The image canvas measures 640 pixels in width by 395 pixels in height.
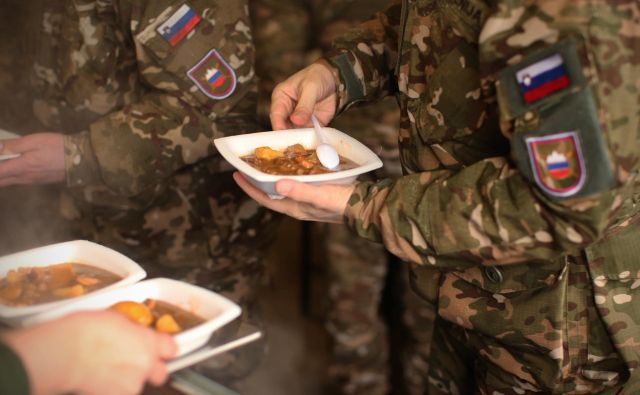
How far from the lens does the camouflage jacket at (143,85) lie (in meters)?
Result: 1.62

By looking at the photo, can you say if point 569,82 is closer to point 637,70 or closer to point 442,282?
point 637,70

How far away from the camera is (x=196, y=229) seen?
73.7 inches

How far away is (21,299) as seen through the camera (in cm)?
104

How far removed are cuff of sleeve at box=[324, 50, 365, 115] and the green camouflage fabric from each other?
0.02 m

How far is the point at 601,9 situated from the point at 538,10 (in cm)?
9

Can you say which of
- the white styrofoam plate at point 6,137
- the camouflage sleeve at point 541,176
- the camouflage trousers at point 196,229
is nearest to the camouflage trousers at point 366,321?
the camouflage trousers at point 196,229

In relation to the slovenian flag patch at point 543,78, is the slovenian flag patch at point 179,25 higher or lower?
higher

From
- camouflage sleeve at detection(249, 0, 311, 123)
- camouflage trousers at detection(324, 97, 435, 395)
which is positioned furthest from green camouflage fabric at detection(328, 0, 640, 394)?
camouflage sleeve at detection(249, 0, 311, 123)

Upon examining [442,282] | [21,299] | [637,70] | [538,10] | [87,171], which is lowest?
[442,282]

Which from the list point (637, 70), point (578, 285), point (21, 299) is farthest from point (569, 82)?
point (21, 299)

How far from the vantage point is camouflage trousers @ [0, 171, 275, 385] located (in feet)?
5.65

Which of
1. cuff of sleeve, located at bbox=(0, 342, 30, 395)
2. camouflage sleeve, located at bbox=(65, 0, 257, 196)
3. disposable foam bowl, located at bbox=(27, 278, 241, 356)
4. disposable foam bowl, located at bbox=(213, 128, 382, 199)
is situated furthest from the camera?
camouflage sleeve, located at bbox=(65, 0, 257, 196)

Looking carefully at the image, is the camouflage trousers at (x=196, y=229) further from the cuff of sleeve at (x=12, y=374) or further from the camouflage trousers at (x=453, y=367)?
the cuff of sleeve at (x=12, y=374)

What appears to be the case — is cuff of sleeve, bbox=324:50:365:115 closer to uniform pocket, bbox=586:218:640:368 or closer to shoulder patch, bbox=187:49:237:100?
shoulder patch, bbox=187:49:237:100
